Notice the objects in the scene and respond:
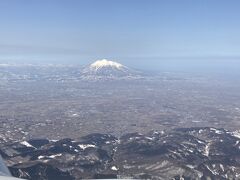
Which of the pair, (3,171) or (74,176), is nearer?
(3,171)

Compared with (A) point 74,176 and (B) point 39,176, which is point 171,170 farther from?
(B) point 39,176

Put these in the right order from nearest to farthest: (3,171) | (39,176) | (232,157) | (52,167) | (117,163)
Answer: (3,171)
(39,176)
(52,167)
(117,163)
(232,157)

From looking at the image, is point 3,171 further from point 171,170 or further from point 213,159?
point 213,159

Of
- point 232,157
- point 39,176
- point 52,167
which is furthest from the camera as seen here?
point 232,157

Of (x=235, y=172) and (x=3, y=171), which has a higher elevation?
(x=3, y=171)

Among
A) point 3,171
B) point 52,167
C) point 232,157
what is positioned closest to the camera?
point 3,171

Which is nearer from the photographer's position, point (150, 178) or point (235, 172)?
point (150, 178)

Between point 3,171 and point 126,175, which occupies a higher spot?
point 3,171

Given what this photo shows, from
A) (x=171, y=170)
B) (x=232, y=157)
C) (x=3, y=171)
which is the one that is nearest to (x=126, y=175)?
(x=171, y=170)

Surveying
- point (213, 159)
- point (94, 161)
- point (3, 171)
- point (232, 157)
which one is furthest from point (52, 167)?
point (3, 171)
